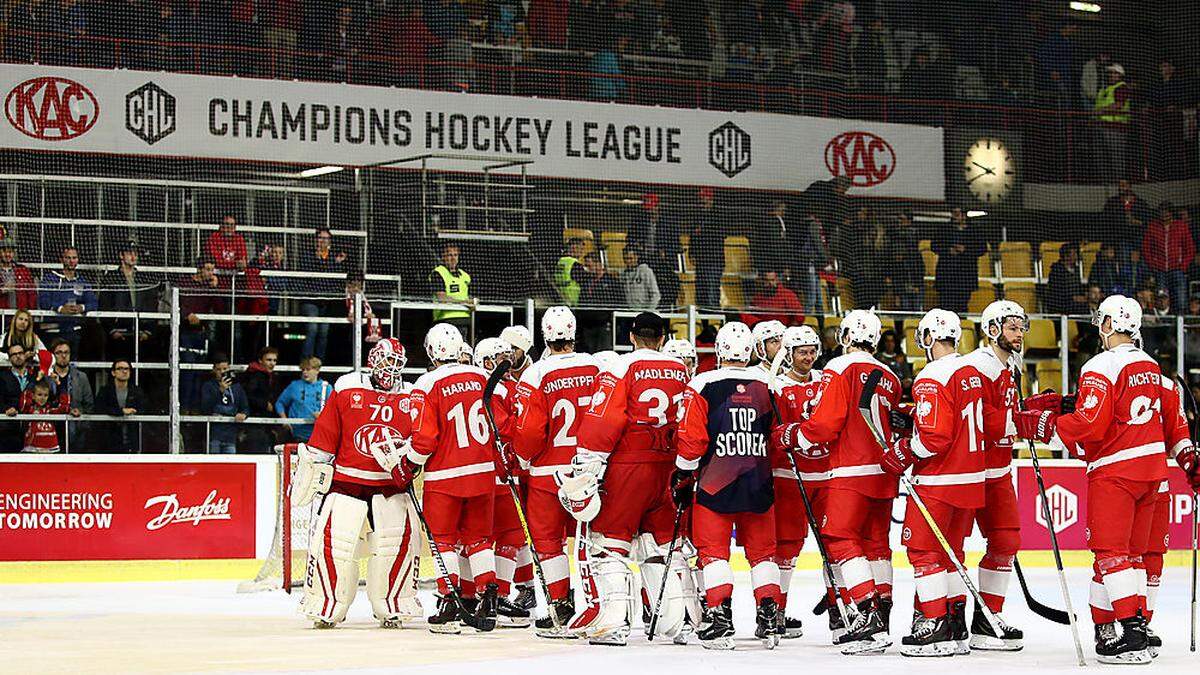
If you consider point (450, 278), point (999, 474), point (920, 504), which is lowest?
point (920, 504)

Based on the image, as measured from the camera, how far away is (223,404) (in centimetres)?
1295

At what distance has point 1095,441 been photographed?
24.7 feet

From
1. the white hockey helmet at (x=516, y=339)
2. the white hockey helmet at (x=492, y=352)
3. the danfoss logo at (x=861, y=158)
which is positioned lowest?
the white hockey helmet at (x=492, y=352)

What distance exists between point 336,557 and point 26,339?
15.6ft

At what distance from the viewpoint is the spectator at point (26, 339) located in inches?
493

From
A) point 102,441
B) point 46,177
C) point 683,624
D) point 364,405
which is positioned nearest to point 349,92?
point 46,177

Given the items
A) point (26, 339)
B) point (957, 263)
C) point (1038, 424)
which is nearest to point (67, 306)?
point (26, 339)

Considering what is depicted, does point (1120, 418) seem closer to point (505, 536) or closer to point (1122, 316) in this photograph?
point (1122, 316)

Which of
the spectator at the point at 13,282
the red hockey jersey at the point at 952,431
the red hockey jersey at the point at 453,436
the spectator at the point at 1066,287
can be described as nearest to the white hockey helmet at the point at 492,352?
the red hockey jersey at the point at 453,436

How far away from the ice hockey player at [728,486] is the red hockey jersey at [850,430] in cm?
25

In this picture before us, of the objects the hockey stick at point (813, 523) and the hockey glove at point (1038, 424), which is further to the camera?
the hockey stick at point (813, 523)

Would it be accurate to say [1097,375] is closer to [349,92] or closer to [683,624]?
[683,624]

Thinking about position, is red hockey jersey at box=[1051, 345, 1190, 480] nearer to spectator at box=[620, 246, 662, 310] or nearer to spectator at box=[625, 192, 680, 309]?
spectator at box=[620, 246, 662, 310]

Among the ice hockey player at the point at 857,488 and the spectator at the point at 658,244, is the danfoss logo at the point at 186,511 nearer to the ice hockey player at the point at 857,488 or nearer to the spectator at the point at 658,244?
the spectator at the point at 658,244
